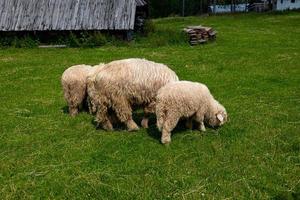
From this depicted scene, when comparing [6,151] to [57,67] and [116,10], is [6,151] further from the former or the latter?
[116,10]

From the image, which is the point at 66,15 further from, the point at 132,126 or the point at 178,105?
the point at 178,105

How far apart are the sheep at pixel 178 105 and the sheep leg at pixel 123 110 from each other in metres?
0.83

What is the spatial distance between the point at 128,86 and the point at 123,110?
488 millimetres

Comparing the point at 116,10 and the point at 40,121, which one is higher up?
the point at 116,10

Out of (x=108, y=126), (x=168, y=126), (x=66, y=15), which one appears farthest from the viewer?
(x=66, y=15)

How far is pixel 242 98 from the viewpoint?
11.5 meters

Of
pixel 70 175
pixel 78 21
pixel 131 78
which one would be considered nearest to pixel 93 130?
pixel 131 78

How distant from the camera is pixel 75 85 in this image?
10.0m

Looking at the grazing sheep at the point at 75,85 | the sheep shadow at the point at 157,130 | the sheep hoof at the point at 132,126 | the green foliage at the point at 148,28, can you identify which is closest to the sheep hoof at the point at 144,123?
the sheep shadow at the point at 157,130

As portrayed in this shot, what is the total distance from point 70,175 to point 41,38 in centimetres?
1975

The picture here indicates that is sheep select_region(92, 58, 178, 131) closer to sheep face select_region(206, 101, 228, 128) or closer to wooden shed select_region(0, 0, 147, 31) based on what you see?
sheep face select_region(206, 101, 228, 128)

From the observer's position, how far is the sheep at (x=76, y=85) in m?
9.98

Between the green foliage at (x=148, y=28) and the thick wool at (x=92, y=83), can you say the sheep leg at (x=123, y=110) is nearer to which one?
the thick wool at (x=92, y=83)

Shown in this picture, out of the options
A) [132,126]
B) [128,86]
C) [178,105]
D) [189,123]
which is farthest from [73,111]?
[178,105]
